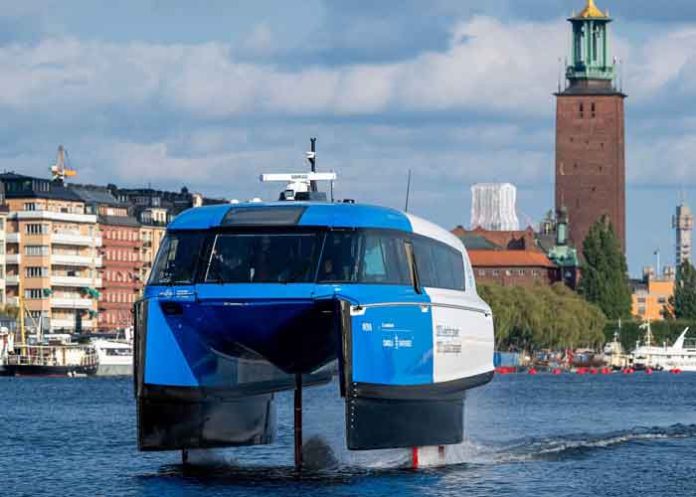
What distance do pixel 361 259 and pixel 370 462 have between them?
618cm

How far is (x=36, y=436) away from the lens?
5959 cm

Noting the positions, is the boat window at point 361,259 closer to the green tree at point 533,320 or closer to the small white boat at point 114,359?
the small white boat at point 114,359

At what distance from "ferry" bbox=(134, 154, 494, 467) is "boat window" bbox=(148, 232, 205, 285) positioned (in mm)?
17

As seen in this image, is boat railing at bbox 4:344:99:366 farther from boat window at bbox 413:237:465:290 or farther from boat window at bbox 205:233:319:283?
boat window at bbox 205:233:319:283

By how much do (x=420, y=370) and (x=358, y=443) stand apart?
69.1 inches

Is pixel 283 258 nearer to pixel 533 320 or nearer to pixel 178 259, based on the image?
pixel 178 259

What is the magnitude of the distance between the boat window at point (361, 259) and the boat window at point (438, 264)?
3.09 feet

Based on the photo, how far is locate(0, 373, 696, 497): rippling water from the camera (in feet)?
134

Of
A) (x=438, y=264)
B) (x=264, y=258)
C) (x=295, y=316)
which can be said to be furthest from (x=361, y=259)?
(x=438, y=264)

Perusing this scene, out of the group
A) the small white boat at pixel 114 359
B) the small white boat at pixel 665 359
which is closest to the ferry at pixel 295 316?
the small white boat at pixel 114 359

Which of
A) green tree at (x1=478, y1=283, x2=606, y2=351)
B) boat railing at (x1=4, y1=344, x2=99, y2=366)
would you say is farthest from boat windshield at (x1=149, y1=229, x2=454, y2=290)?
green tree at (x1=478, y1=283, x2=606, y2=351)

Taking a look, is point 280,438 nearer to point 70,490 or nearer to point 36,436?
point 36,436

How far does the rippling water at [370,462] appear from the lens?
4072cm

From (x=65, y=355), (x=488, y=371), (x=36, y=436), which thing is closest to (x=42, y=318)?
(x=65, y=355)
